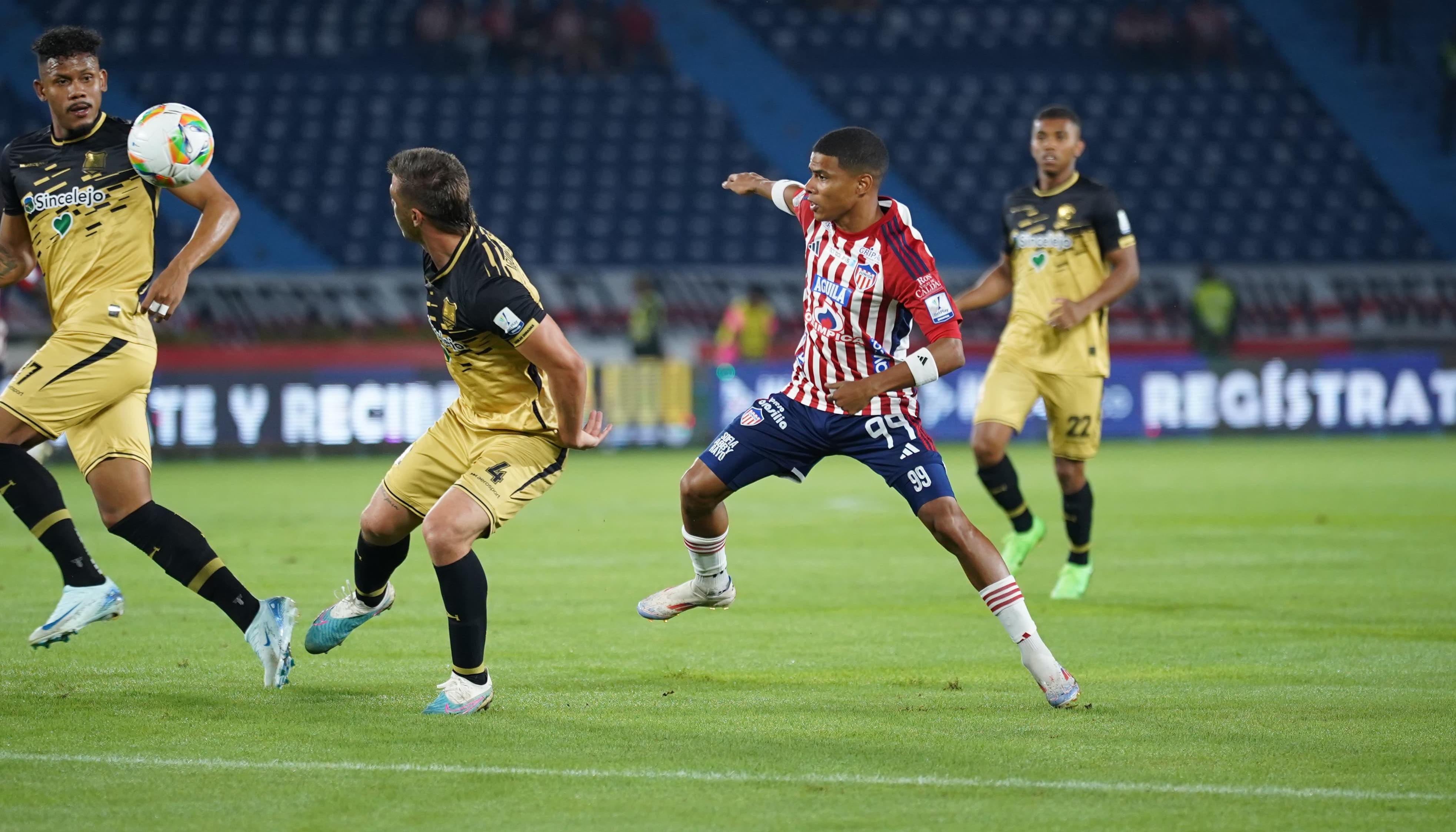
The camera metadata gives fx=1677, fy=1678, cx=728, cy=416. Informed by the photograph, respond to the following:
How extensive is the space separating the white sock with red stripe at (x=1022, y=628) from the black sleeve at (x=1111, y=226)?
3399 millimetres

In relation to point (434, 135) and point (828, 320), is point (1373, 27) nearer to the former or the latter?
point (434, 135)

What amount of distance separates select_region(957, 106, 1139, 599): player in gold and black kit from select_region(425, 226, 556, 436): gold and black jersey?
132 inches

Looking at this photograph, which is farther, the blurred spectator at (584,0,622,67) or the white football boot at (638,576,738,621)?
the blurred spectator at (584,0,622,67)

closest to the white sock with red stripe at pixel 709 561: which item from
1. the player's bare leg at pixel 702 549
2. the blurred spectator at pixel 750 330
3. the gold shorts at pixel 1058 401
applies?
the player's bare leg at pixel 702 549

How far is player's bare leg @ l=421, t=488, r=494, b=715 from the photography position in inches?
208

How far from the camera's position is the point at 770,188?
649 centimetres

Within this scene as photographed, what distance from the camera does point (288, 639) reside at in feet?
18.7

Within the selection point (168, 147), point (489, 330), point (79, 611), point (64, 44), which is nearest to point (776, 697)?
point (489, 330)

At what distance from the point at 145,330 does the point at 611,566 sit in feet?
12.6

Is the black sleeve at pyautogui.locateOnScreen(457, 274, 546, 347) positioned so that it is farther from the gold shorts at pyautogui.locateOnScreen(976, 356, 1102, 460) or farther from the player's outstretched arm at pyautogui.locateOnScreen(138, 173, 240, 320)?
the gold shorts at pyautogui.locateOnScreen(976, 356, 1102, 460)

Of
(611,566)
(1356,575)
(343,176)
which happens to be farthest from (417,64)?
(1356,575)

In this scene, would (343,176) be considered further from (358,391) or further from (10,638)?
(10,638)

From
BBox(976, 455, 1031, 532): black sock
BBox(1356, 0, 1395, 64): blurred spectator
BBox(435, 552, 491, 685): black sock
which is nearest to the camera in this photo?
BBox(435, 552, 491, 685): black sock

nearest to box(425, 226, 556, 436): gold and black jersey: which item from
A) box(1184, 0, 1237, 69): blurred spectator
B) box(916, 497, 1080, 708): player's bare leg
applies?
box(916, 497, 1080, 708): player's bare leg
